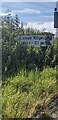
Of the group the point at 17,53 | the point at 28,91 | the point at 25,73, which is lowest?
the point at 28,91

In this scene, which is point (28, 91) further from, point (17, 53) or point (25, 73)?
point (17, 53)

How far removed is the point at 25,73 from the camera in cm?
664

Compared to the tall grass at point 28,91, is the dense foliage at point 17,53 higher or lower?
higher

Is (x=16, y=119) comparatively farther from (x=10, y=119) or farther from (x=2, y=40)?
(x=2, y=40)

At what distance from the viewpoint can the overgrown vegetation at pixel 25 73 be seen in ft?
21.4

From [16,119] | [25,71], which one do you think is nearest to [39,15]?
[25,71]

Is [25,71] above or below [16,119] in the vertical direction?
above

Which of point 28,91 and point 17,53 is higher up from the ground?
point 17,53

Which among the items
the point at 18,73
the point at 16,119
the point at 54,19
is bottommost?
the point at 16,119

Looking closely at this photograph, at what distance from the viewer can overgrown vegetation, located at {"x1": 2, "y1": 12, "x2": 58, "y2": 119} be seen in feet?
21.4

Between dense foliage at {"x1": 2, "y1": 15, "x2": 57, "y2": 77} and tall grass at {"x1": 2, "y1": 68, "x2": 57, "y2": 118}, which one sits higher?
dense foliage at {"x1": 2, "y1": 15, "x2": 57, "y2": 77}

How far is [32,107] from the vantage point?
6.55 metres

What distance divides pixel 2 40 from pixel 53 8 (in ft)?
1.97

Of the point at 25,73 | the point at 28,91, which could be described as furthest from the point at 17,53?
the point at 28,91
